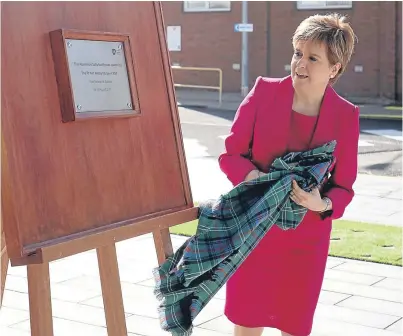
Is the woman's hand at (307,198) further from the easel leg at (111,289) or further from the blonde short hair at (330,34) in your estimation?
the easel leg at (111,289)

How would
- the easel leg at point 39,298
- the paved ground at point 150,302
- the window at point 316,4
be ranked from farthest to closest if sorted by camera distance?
the window at point 316,4, the paved ground at point 150,302, the easel leg at point 39,298

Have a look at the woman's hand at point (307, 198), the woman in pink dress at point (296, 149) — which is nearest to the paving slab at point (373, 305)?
the woman in pink dress at point (296, 149)

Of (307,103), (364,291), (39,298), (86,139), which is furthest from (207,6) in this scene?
(39,298)

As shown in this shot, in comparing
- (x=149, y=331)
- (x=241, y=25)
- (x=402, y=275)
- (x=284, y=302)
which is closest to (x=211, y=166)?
(x=402, y=275)

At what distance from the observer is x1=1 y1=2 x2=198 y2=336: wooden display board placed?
304 centimetres

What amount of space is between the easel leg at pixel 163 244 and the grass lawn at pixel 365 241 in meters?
3.40

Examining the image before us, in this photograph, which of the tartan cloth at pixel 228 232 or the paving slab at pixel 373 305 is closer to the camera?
the tartan cloth at pixel 228 232

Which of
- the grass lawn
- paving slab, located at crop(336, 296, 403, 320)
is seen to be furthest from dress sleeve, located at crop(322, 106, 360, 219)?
the grass lawn

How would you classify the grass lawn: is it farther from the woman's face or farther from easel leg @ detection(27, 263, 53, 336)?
easel leg @ detection(27, 263, 53, 336)

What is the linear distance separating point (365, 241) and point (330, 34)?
406 centimetres

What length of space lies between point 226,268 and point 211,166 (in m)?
8.60

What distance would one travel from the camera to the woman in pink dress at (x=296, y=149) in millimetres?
3748

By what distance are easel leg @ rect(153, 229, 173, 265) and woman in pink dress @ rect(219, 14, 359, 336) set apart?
338 mm

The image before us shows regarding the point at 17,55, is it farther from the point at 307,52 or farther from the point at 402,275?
the point at 402,275
